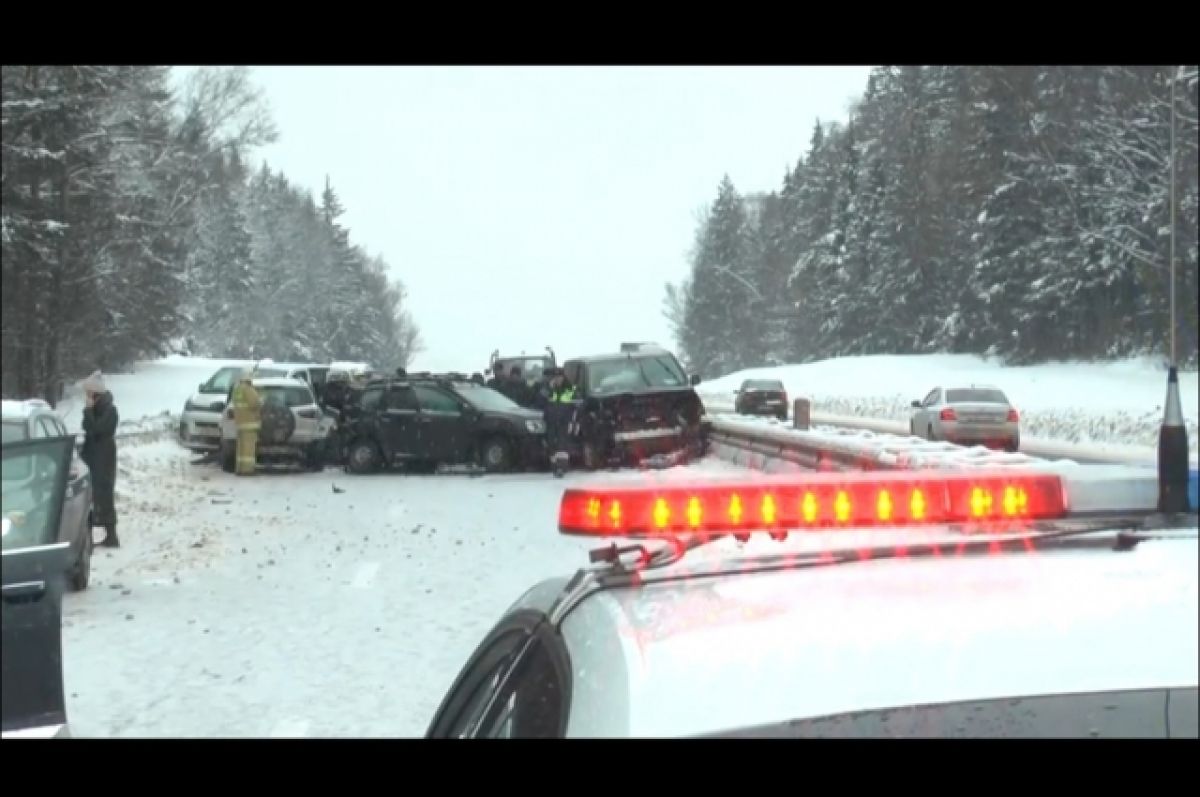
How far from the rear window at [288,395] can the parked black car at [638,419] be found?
12.1 m

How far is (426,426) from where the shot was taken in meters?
17.7

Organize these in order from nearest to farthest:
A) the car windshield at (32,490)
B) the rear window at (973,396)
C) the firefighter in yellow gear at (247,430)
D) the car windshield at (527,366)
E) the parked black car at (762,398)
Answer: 1. the car windshield at (32,490)
2. the rear window at (973,396)
3. the car windshield at (527,366)
4. the parked black car at (762,398)
5. the firefighter in yellow gear at (247,430)

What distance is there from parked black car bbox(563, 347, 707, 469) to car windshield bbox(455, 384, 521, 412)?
7.32 metres

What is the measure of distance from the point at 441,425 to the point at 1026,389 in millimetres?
12388

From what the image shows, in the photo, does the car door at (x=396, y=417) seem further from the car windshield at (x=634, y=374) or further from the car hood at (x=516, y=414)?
the car windshield at (x=634, y=374)

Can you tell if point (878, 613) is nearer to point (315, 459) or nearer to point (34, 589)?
point (34, 589)

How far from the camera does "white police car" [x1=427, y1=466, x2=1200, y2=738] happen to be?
3.79ft

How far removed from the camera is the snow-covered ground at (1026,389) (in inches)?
123

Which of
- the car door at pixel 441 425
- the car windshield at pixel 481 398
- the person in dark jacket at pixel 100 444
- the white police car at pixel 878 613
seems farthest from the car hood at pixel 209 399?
the white police car at pixel 878 613

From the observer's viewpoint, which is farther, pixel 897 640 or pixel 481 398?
pixel 481 398

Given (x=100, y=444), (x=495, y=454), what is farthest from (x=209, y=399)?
(x=100, y=444)

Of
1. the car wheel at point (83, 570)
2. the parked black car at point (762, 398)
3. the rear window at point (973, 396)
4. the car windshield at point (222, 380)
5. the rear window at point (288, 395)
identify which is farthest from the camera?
the car windshield at point (222, 380)

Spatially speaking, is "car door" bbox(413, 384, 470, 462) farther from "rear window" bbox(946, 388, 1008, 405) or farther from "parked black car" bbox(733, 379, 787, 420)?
"rear window" bbox(946, 388, 1008, 405)
